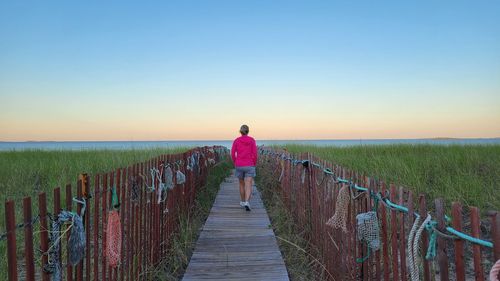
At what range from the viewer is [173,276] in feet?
13.9

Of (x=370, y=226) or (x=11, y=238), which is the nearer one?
(x=11, y=238)

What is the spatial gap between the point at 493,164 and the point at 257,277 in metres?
8.84

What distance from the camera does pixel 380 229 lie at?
3.61 metres

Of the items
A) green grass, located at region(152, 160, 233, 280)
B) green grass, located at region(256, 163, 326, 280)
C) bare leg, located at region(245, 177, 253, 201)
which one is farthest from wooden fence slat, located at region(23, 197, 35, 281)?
bare leg, located at region(245, 177, 253, 201)

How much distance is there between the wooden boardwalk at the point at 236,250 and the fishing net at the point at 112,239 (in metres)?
1.40

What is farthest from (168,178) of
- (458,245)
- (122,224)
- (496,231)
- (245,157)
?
(496,231)

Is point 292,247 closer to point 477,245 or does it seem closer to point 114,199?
point 114,199

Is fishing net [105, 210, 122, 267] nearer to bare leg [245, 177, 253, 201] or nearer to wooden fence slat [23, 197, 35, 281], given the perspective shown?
wooden fence slat [23, 197, 35, 281]

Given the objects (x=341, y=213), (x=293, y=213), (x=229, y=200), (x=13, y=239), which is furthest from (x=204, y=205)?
(x=13, y=239)

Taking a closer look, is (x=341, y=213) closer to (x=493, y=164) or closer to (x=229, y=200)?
(x=229, y=200)

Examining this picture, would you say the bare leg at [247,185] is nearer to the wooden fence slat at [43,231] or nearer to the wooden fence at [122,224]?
the wooden fence at [122,224]

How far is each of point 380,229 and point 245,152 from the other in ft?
14.8

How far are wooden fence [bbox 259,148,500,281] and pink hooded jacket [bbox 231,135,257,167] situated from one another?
1148 mm

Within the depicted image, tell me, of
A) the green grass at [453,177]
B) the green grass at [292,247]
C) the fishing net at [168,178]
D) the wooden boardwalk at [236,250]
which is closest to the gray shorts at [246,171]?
the wooden boardwalk at [236,250]
